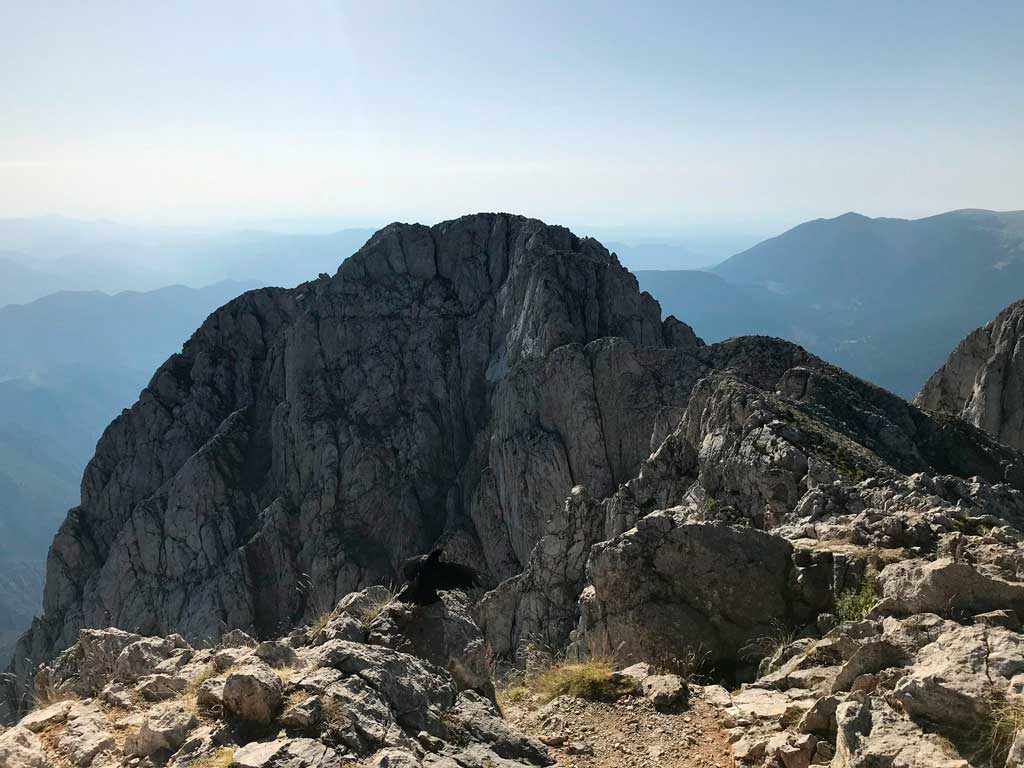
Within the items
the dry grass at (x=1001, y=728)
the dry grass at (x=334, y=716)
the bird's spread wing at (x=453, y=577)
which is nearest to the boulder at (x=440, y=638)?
the bird's spread wing at (x=453, y=577)

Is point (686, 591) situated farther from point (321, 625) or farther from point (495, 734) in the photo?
point (321, 625)

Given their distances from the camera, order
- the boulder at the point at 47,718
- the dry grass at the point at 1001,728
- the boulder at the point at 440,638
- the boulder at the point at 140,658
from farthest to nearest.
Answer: the boulder at the point at 140,658 < the boulder at the point at 440,638 < the boulder at the point at 47,718 < the dry grass at the point at 1001,728

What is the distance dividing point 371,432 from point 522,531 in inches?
846

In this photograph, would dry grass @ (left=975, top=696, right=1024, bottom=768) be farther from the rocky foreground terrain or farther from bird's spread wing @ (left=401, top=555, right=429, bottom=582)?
bird's spread wing @ (left=401, top=555, right=429, bottom=582)

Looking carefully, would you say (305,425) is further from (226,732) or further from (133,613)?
(226,732)

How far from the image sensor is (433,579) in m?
13.5

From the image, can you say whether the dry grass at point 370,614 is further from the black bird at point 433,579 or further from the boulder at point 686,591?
the boulder at point 686,591

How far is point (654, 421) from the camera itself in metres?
51.9

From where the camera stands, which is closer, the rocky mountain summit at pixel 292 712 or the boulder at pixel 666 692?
the rocky mountain summit at pixel 292 712

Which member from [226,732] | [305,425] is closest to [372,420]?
[305,425]

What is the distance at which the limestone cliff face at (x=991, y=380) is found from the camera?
170ft

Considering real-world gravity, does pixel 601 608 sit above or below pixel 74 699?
below

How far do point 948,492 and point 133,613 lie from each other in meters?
69.7

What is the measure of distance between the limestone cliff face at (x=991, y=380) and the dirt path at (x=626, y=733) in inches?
2023
